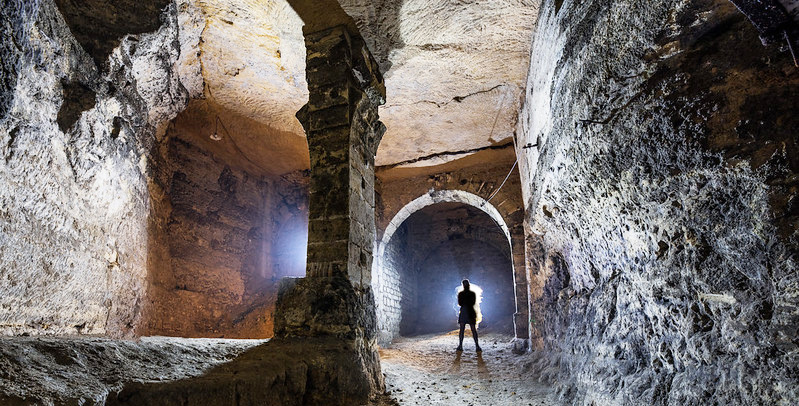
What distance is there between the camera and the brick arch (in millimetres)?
6164

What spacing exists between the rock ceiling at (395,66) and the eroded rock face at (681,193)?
136 cm

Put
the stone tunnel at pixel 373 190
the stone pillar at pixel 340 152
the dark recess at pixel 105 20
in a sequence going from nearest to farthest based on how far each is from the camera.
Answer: the stone tunnel at pixel 373 190 < the stone pillar at pixel 340 152 < the dark recess at pixel 105 20

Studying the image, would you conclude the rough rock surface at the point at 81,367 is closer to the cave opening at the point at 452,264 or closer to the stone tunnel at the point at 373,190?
the stone tunnel at the point at 373,190

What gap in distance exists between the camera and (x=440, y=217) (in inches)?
455

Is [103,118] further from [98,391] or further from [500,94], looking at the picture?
[500,94]

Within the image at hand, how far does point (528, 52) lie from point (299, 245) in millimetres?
5146

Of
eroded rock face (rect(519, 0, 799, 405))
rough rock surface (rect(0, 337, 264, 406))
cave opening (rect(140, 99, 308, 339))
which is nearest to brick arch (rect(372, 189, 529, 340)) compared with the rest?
cave opening (rect(140, 99, 308, 339))

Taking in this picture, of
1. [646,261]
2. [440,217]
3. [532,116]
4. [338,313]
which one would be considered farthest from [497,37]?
[440,217]

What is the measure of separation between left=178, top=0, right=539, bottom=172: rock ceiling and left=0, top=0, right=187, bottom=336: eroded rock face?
46 cm

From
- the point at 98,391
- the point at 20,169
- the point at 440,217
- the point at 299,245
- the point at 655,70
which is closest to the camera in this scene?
the point at 98,391

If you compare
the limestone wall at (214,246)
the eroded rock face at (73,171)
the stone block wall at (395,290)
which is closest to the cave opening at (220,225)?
the limestone wall at (214,246)

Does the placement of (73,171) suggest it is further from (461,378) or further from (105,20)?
(461,378)

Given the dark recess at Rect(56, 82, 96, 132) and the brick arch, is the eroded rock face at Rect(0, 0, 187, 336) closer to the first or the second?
the dark recess at Rect(56, 82, 96, 132)

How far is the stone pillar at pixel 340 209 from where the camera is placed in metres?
2.92
